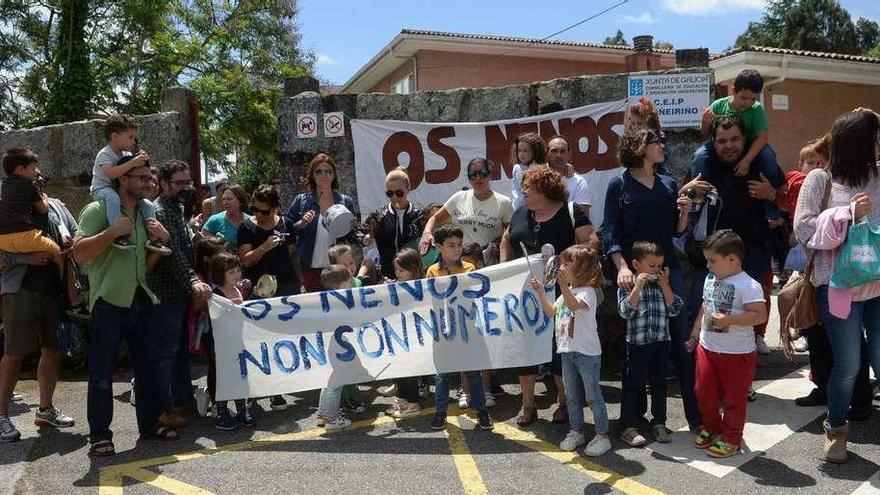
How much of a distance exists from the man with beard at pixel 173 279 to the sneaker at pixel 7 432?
36.5 inches

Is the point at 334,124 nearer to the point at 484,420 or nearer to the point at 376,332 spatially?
the point at 376,332

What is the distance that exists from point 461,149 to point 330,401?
3.00 m

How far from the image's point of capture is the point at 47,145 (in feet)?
24.5

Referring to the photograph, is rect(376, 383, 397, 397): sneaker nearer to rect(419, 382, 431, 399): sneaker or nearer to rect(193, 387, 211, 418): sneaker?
rect(419, 382, 431, 399): sneaker

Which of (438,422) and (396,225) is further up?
(396,225)

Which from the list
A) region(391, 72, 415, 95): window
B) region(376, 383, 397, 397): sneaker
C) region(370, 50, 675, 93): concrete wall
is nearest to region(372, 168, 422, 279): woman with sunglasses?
region(376, 383, 397, 397): sneaker

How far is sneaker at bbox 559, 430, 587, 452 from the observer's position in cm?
444

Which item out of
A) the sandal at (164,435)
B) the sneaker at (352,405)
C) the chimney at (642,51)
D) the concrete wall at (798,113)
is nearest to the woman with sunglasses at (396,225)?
the sneaker at (352,405)

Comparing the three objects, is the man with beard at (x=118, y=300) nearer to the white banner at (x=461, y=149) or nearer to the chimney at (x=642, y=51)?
the white banner at (x=461, y=149)

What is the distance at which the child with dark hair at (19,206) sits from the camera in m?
4.93

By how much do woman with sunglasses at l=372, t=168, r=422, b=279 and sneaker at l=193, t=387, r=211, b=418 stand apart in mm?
1627

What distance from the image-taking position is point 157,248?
4.82m

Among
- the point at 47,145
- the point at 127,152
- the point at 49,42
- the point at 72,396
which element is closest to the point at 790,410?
the point at 127,152

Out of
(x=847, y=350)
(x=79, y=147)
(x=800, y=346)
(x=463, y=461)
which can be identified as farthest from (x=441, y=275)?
(x=79, y=147)
